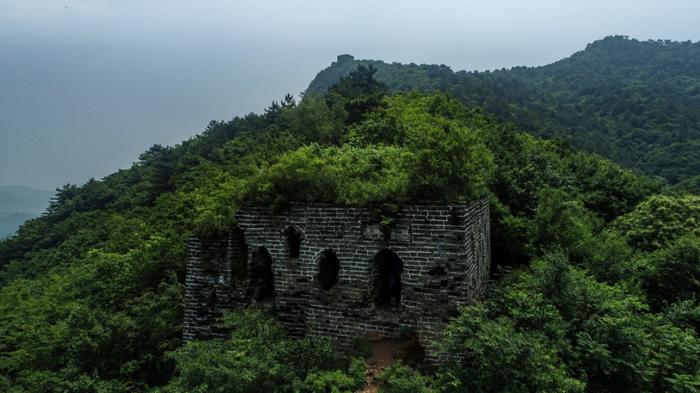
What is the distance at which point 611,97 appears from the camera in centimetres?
5466

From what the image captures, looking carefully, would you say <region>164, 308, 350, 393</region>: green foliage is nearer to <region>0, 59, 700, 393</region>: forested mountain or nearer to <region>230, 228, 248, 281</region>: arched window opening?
<region>0, 59, 700, 393</region>: forested mountain

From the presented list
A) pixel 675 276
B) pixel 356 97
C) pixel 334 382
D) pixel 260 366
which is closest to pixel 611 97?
pixel 356 97

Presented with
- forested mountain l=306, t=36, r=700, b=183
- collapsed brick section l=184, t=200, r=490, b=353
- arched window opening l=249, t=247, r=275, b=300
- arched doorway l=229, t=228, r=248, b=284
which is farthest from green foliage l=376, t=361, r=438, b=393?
forested mountain l=306, t=36, r=700, b=183

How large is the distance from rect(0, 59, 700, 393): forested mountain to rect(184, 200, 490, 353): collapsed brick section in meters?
0.34

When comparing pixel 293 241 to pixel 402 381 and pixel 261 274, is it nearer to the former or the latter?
pixel 261 274

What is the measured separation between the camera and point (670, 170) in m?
38.3

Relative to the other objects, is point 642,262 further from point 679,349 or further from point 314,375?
point 314,375

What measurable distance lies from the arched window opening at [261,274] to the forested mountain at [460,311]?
0.87m

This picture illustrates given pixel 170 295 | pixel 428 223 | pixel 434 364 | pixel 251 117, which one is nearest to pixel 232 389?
pixel 434 364

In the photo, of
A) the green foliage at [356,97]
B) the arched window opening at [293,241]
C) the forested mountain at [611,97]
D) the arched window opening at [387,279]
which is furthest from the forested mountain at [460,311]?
the forested mountain at [611,97]

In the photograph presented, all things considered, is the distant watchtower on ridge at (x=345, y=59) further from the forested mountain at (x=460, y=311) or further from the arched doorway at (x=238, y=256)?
the arched doorway at (x=238, y=256)

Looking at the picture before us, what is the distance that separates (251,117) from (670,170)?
32.3 m

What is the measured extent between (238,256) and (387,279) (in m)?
2.84

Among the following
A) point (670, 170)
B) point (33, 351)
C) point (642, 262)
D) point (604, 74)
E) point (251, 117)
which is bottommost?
point (33, 351)
